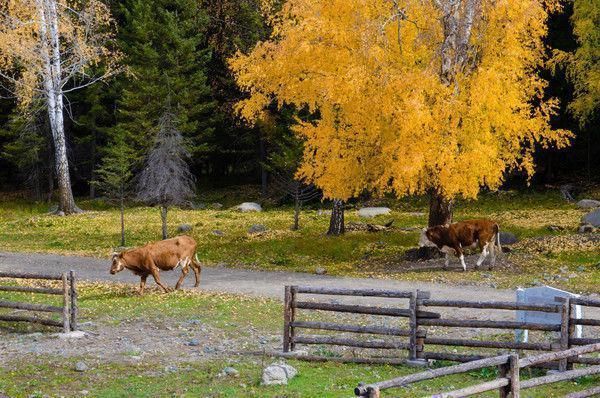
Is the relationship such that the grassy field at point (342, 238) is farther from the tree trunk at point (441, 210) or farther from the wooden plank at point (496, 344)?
the wooden plank at point (496, 344)

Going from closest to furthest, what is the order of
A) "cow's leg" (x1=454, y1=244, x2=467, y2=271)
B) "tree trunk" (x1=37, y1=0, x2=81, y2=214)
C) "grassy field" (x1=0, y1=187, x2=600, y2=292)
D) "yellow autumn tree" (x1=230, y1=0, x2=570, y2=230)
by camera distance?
1. "grassy field" (x1=0, y1=187, x2=600, y2=292)
2. "yellow autumn tree" (x1=230, y1=0, x2=570, y2=230)
3. "cow's leg" (x1=454, y1=244, x2=467, y2=271)
4. "tree trunk" (x1=37, y1=0, x2=81, y2=214)

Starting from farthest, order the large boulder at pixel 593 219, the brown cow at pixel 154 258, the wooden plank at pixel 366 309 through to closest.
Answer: the large boulder at pixel 593 219, the brown cow at pixel 154 258, the wooden plank at pixel 366 309

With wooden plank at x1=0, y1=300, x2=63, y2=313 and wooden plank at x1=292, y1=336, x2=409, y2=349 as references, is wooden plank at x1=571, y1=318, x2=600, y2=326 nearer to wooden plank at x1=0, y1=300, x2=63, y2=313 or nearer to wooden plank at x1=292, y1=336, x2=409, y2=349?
wooden plank at x1=292, y1=336, x2=409, y2=349

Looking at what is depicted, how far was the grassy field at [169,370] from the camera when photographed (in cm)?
1211

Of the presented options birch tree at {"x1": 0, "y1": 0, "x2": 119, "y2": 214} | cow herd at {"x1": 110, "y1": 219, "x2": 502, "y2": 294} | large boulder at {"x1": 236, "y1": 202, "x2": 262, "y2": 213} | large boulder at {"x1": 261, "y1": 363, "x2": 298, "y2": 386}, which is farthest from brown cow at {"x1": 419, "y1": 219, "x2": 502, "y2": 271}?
birch tree at {"x1": 0, "y1": 0, "x2": 119, "y2": 214}

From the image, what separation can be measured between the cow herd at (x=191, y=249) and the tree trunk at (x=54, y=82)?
59.2 ft

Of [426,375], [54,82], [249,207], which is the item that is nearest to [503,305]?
[426,375]

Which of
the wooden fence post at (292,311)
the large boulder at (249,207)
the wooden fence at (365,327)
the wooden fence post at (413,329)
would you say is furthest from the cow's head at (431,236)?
the large boulder at (249,207)

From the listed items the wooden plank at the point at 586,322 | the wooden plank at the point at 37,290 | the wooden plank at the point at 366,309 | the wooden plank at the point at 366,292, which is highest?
the wooden plank at the point at 366,292

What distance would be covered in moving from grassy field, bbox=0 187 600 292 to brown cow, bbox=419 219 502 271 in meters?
0.74

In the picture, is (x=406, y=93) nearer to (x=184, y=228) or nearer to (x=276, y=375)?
(x=276, y=375)

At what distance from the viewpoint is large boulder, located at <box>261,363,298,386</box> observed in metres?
12.4

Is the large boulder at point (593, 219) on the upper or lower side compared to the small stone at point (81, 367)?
upper

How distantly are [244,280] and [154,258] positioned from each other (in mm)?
3336
